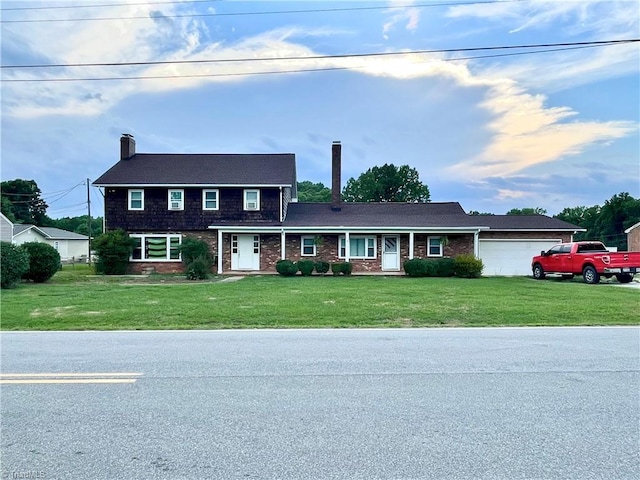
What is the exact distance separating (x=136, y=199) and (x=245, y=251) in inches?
277

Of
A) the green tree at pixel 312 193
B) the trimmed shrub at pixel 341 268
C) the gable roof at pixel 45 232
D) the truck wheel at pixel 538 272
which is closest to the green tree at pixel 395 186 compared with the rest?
the green tree at pixel 312 193

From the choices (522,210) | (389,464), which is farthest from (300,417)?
(522,210)

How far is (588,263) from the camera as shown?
2175cm

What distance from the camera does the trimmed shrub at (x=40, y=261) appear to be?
1997 centimetres

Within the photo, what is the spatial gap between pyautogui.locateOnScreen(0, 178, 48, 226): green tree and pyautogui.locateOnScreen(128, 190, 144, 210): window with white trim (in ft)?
191

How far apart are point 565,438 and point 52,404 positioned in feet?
15.5

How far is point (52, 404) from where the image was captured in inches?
184

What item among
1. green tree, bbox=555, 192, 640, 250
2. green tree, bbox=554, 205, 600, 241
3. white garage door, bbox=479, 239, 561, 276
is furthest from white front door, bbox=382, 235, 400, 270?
green tree, bbox=554, 205, 600, 241

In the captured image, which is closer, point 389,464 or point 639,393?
point 389,464

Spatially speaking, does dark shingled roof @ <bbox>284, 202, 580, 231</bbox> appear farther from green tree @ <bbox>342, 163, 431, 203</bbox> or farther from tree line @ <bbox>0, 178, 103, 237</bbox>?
tree line @ <bbox>0, 178, 103, 237</bbox>

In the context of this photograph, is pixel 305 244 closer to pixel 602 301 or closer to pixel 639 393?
pixel 602 301

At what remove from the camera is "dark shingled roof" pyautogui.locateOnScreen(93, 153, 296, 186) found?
27203 mm

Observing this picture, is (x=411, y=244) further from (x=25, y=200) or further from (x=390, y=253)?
(x=25, y=200)

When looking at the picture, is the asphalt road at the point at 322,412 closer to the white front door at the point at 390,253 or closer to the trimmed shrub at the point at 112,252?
the trimmed shrub at the point at 112,252
